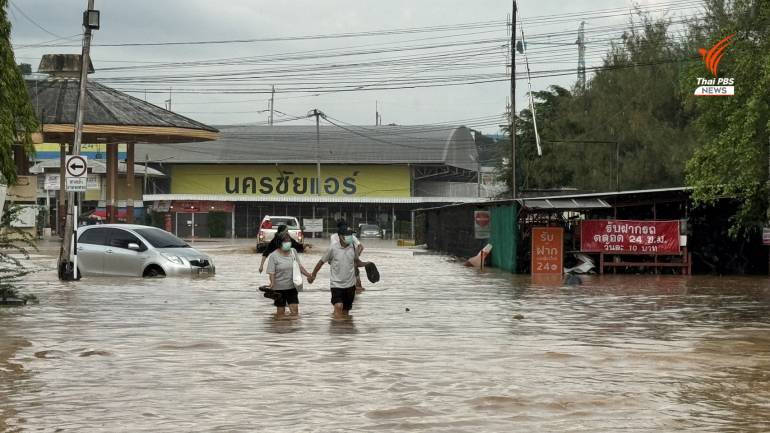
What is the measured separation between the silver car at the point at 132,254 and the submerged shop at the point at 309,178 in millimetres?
64865

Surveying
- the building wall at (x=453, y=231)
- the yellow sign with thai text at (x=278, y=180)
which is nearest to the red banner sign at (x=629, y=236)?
the building wall at (x=453, y=231)

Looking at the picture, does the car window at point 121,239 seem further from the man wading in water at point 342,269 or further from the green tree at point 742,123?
the green tree at point 742,123

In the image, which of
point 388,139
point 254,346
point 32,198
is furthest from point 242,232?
point 254,346

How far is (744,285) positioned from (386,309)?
13.3 m

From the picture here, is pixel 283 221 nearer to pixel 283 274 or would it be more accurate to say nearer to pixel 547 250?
pixel 547 250

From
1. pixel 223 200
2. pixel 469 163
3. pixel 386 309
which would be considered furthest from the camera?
pixel 469 163

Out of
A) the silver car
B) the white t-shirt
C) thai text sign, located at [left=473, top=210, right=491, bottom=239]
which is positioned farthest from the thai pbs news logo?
the white t-shirt

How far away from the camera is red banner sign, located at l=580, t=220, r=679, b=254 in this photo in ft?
120

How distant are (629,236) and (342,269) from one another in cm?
1946

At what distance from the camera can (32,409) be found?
1036cm

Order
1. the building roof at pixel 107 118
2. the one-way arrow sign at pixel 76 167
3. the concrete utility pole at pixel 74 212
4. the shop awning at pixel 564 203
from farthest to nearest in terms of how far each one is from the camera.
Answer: the building roof at pixel 107 118 → the shop awning at pixel 564 203 → the concrete utility pole at pixel 74 212 → the one-way arrow sign at pixel 76 167

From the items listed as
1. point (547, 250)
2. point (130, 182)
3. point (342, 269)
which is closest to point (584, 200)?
point (547, 250)

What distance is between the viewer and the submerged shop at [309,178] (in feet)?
322

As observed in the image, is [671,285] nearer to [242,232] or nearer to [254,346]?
[254,346]
